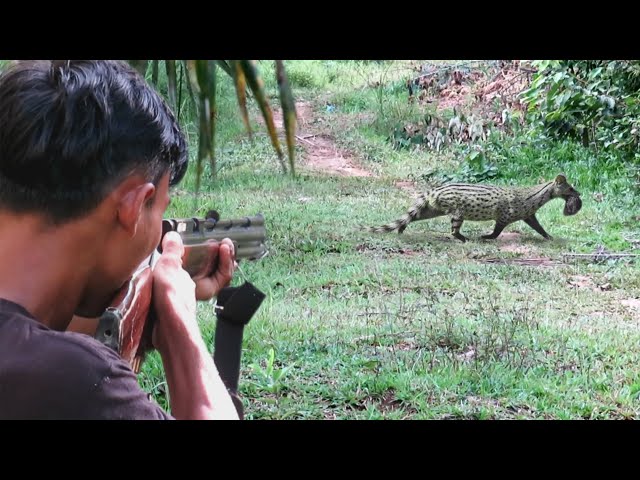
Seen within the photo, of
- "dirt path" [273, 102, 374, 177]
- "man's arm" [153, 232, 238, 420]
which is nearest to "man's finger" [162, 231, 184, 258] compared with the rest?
"man's arm" [153, 232, 238, 420]

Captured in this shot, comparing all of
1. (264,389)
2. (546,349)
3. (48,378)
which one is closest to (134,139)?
(48,378)

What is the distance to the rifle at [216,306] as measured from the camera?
875 mm

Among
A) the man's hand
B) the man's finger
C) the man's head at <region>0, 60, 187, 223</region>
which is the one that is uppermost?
the man's head at <region>0, 60, 187, 223</region>

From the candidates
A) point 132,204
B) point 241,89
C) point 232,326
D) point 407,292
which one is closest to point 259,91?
point 241,89

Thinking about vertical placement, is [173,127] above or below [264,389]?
above

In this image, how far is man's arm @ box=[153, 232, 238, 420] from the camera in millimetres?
875

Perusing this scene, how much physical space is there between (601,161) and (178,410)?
10.7ft

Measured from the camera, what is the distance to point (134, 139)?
0.82 m

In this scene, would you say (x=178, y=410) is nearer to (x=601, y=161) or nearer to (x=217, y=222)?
(x=217, y=222)

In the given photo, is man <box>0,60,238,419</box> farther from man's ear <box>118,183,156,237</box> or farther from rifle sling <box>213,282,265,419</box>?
rifle sling <box>213,282,265,419</box>

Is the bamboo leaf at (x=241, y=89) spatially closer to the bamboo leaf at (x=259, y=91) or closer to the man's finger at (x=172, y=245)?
the bamboo leaf at (x=259, y=91)

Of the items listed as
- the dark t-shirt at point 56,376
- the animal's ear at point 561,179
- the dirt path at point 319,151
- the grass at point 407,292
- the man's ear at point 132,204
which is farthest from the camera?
the animal's ear at point 561,179

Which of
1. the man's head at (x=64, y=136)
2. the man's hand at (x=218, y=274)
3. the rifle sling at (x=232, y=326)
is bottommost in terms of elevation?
the rifle sling at (x=232, y=326)

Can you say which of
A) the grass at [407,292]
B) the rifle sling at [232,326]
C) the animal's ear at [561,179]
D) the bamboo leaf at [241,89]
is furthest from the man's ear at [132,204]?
the animal's ear at [561,179]
